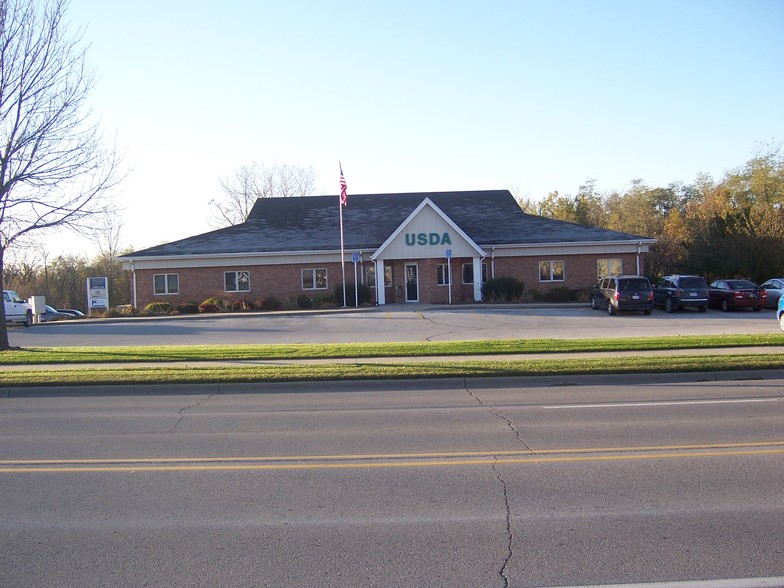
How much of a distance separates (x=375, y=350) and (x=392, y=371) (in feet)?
11.8

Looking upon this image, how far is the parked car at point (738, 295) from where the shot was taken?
1217 inches

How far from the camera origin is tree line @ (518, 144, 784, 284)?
1622 inches

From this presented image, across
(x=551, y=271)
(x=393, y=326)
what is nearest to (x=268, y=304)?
(x=393, y=326)

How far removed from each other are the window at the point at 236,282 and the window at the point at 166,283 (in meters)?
2.70

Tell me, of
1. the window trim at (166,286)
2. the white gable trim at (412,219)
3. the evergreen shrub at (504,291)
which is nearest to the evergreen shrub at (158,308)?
the window trim at (166,286)

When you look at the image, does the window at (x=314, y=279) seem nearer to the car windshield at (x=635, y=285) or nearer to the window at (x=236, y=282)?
the window at (x=236, y=282)

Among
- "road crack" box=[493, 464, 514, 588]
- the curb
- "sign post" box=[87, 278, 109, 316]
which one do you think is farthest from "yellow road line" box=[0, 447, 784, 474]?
"sign post" box=[87, 278, 109, 316]

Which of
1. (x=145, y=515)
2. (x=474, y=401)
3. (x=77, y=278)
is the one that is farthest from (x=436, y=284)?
(x=77, y=278)

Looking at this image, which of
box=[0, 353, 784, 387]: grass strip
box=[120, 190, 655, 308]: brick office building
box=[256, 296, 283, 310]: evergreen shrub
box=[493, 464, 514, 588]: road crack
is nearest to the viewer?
box=[493, 464, 514, 588]: road crack

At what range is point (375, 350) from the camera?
57.1 ft

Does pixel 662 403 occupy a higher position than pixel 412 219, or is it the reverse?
pixel 412 219

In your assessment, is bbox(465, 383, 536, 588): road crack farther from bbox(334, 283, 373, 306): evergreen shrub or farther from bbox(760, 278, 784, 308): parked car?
bbox(760, 278, 784, 308): parked car

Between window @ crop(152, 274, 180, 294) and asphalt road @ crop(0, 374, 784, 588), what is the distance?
28.6 metres

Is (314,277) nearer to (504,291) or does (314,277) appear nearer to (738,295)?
(504,291)
